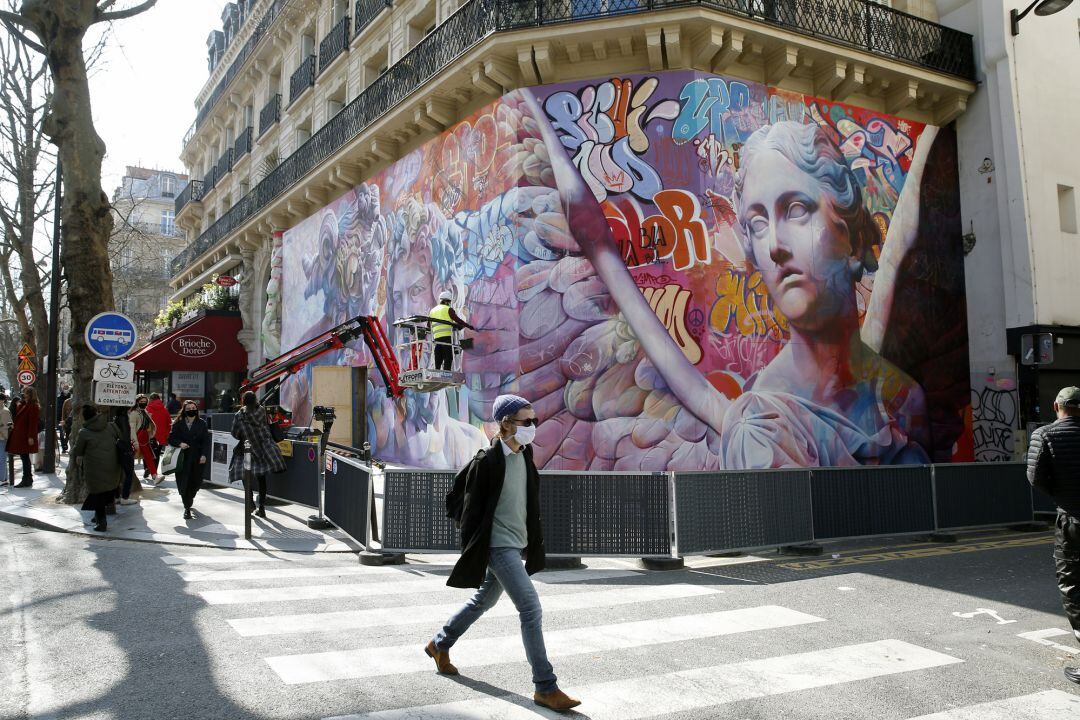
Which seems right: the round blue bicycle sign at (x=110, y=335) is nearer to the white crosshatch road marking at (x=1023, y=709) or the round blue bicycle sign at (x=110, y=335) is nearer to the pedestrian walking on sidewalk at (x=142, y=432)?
the pedestrian walking on sidewalk at (x=142, y=432)

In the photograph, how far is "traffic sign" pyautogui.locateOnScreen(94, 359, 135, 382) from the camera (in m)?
10.7

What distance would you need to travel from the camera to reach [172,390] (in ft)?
87.1

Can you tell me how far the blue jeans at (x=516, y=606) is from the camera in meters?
3.93

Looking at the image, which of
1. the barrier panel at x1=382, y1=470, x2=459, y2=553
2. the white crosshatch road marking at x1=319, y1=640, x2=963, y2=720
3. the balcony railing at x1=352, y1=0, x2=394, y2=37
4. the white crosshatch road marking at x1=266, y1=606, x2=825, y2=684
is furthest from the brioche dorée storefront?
the white crosshatch road marking at x1=319, y1=640, x2=963, y2=720

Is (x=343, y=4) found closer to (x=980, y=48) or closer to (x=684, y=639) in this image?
(x=980, y=48)

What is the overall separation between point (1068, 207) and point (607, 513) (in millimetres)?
13699

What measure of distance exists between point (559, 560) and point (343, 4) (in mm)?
19702

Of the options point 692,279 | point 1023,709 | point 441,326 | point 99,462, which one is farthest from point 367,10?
point 1023,709

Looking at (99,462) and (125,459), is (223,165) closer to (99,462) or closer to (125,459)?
(125,459)

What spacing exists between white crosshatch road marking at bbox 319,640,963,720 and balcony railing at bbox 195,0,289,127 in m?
25.2

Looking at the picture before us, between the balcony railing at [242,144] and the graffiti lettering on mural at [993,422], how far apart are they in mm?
25355

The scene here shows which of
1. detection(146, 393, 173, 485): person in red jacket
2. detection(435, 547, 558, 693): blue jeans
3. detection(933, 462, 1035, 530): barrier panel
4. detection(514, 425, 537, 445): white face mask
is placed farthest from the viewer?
detection(146, 393, 173, 485): person in red jacket

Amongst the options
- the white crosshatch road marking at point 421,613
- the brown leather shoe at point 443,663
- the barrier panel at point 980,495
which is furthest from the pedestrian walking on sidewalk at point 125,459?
the barrier panel at point 980,495

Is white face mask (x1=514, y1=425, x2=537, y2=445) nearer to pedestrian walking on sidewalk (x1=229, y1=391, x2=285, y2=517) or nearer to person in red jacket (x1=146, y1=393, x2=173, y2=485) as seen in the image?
pedestrian walking on sidewalk (x1=229, y1=391, x2=285, y2=517)
